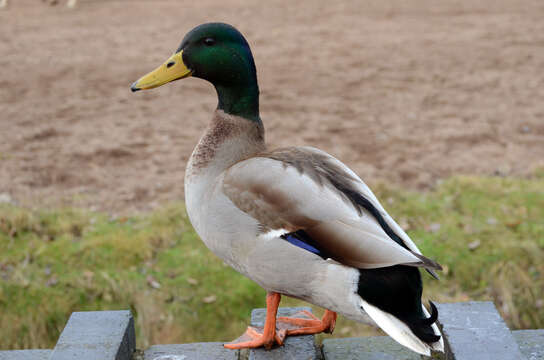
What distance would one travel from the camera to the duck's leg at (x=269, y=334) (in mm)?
2365

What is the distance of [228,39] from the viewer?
227 centimetres

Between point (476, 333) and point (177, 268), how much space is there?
73.2 inches

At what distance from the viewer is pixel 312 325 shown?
2.55 metres

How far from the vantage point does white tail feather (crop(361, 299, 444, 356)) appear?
1913mm

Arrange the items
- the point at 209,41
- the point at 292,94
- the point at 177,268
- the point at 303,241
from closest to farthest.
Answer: the point at 303,241
the point at 209,41
the point at 177,268
the point at 292,94

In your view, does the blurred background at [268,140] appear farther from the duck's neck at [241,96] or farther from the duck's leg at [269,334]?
the duck's neck at [241,96]

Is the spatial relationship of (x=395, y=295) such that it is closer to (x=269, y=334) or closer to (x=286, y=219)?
(x=286, y=219)

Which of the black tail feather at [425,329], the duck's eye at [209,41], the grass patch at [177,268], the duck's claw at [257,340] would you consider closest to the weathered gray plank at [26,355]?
the grass patch at [177,268]

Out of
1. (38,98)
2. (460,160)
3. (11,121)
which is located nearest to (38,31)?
(38,98)

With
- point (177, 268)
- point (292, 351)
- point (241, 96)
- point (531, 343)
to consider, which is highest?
point (241, 96)

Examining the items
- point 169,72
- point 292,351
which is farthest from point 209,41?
point 292,351

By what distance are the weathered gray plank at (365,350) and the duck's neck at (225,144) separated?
887 mm


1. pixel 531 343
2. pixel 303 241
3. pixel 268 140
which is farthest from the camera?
pixel 268 140

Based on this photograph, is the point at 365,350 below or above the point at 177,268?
above
